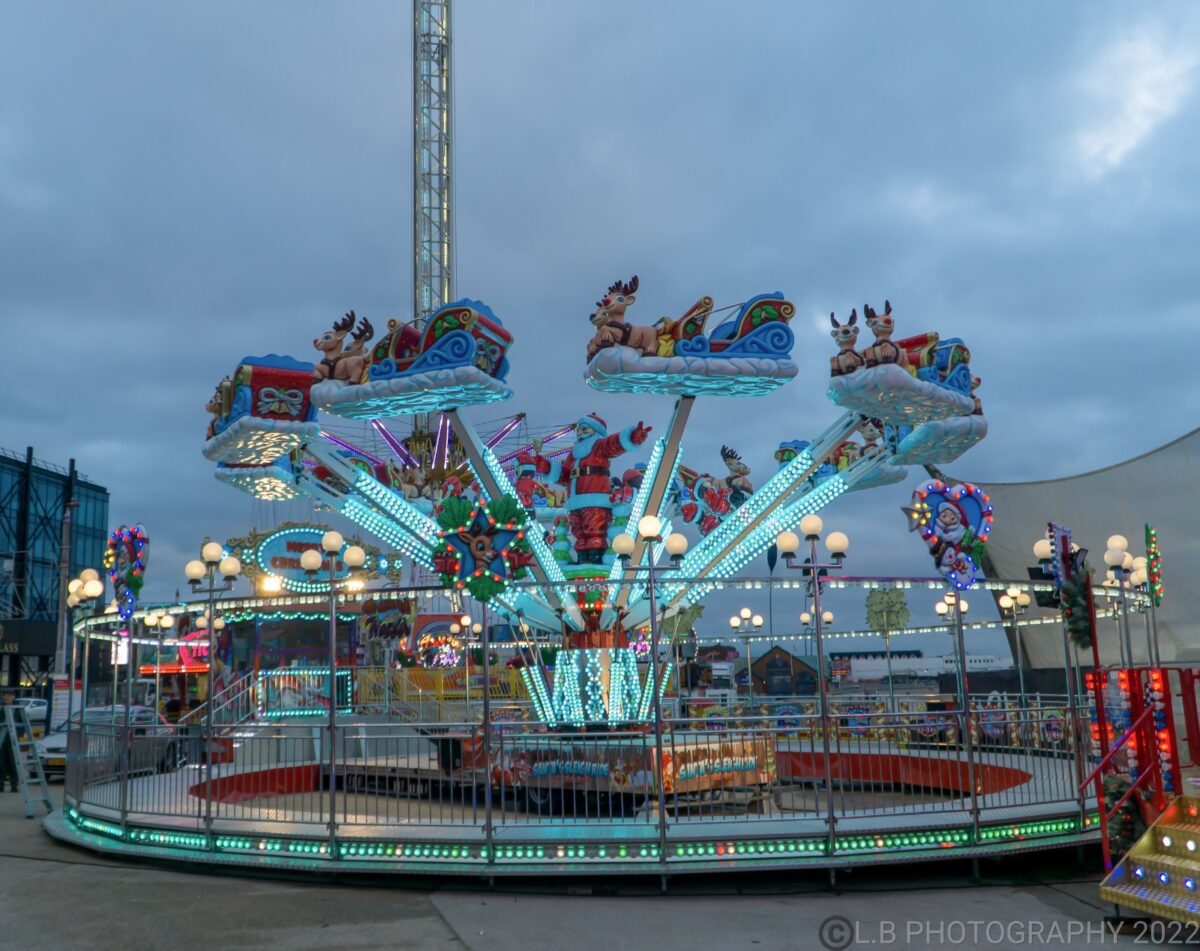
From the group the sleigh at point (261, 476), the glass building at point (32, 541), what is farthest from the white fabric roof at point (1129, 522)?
the glass building at point (32, 541)

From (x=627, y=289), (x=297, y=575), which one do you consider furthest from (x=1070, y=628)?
(x=297, y=575)

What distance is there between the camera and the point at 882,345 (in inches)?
561

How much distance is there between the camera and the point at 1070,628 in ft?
34.7

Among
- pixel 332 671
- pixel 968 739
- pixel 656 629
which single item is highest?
pixel 656 629

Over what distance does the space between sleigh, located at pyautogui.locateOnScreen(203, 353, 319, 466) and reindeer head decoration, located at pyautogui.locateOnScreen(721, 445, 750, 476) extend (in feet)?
33.3

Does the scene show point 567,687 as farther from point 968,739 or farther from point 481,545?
point 968,739

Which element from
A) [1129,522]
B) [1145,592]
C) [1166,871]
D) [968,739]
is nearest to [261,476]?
[968,739]

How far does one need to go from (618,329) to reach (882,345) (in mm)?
3694

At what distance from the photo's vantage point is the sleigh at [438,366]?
1441cm

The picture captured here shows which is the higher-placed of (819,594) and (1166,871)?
(819,594)

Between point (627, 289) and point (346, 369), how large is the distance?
4.39m

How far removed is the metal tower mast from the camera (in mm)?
36750

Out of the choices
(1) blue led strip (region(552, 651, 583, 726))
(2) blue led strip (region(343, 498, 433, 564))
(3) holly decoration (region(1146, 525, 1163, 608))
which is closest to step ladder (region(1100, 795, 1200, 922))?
(3) holly decoration (region(1146, 525, 1163, 608))

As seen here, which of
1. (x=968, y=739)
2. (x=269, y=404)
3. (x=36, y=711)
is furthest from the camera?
(x=36, y=711)
